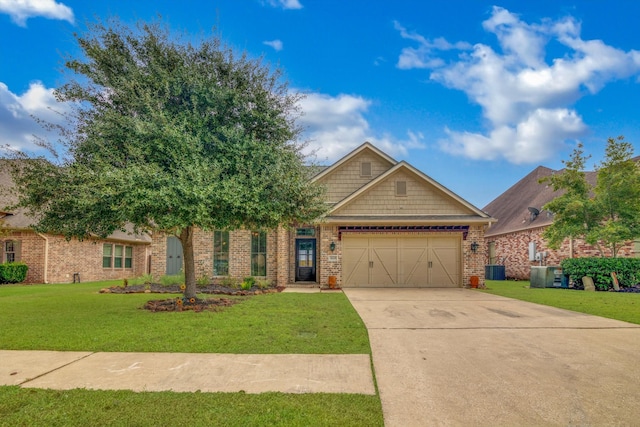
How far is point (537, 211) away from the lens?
2197cm

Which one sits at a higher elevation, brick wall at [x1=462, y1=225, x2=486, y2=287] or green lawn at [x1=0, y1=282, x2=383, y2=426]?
brick wall at [x1=462, y1=225, x2=486, y2=287]

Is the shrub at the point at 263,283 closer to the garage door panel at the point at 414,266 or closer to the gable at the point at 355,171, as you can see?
the gable at the point at 355,171

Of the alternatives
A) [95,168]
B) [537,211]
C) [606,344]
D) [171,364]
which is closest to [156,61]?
[95,168]

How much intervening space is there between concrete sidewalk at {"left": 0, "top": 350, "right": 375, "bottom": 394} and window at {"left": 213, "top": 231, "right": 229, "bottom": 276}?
34.9 ft

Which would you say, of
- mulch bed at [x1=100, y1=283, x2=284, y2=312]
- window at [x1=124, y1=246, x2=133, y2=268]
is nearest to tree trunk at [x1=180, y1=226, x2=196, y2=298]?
mulch bed at [x1=100, y1=283, x2=284, y2=312]

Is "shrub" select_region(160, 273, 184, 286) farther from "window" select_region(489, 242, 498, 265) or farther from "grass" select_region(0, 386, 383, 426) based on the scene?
"window" select_region(489, 242, 498, 265)

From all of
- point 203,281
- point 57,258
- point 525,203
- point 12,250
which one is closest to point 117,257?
point 57,258

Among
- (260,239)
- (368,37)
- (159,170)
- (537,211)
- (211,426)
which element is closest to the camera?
(211,426)

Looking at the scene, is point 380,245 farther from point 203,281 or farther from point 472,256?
point 203,281

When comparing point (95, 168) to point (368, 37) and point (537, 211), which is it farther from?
point (537, 211)

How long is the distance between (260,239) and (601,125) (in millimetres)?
16579

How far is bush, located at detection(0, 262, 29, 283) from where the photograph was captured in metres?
17.6

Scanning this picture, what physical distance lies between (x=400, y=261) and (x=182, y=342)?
11.5 metres

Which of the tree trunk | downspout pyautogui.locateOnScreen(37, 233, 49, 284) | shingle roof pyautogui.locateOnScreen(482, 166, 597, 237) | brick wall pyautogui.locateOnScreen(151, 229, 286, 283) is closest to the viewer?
the tree trunk
